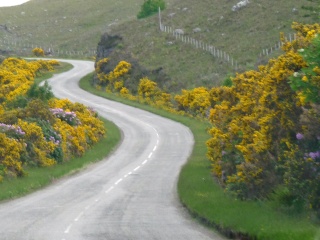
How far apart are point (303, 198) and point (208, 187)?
25.9 feet

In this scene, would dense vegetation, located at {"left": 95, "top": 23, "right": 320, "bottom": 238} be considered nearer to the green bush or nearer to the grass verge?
the grass verge

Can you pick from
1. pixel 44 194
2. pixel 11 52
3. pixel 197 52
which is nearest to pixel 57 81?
pixel 197 52

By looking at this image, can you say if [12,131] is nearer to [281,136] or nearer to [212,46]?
[281,136]

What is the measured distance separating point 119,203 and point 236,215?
22.1 feet

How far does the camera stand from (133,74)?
247ft

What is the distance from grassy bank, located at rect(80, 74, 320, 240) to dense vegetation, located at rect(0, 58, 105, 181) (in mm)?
6900

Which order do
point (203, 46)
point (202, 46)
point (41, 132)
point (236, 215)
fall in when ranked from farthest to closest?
point (202, 46) < point (203, 46) < point (41, 132) < point (236, 215)

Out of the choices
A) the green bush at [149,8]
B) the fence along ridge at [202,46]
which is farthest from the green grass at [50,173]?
the green bush at [149,8]

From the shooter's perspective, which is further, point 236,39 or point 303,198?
point 236,39

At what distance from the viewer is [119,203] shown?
82.7 ft

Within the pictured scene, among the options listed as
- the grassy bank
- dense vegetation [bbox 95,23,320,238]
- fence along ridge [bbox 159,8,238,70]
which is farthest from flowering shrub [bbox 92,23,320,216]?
fence along ridge [bbox 159,8,238,70]

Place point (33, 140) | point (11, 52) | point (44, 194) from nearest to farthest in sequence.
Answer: point (44, 194)
point (33, 140)
point (11, 52)

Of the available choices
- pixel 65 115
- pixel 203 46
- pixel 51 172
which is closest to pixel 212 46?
pixel 203 46

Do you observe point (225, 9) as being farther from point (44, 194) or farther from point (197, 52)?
point (44, 194)
